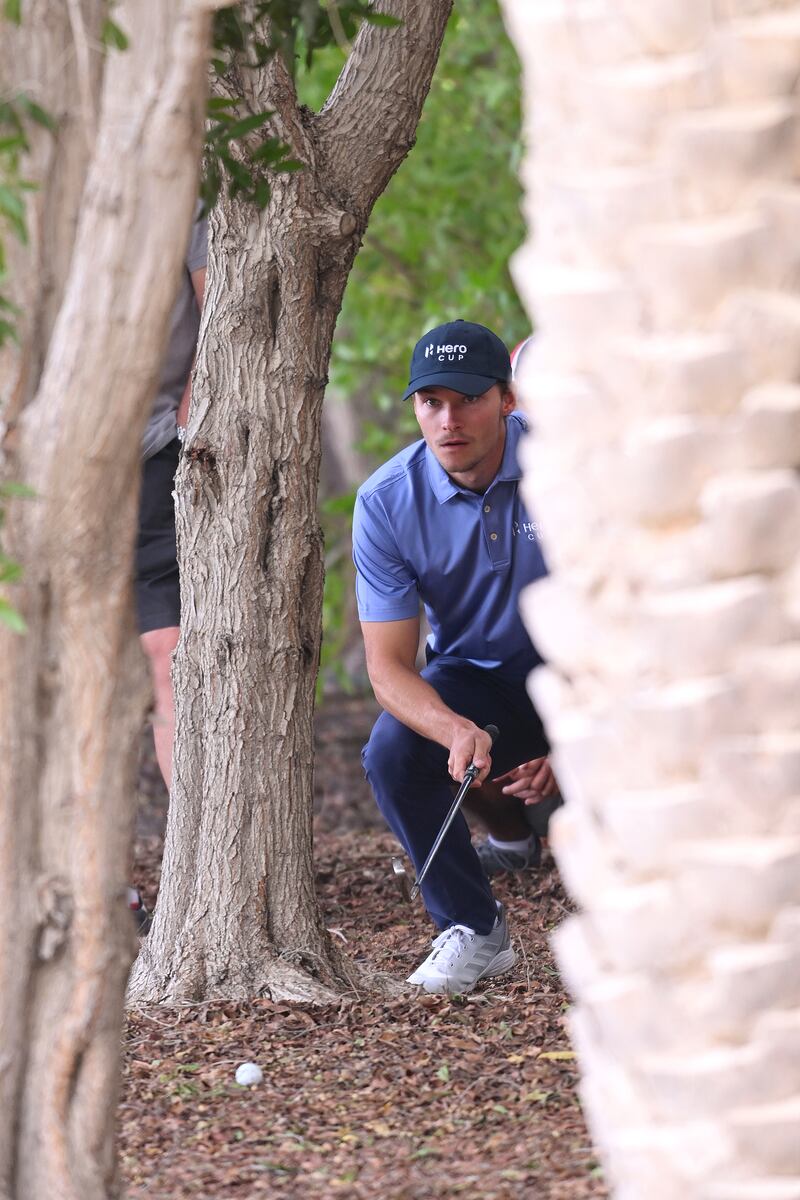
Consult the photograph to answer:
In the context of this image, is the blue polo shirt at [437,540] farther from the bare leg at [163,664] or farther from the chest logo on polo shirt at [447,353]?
the bare leg at [163,664]

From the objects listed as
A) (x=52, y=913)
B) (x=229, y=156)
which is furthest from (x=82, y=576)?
(x=229, y=156)

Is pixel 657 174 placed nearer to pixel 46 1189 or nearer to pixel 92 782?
pixel 92 782

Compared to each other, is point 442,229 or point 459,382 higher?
point 442,229

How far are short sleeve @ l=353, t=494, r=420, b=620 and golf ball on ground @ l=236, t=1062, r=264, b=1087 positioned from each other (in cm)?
151

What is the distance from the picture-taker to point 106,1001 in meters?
2.17

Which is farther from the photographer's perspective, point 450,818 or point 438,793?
point 438,793

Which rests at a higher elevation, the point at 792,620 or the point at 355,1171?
the point at 792,620

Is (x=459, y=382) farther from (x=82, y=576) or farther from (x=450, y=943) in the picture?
(x=82, y=576)

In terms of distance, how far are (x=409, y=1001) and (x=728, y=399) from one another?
86.9 inches

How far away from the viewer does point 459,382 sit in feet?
13.9

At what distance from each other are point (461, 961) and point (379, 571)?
3.73 ft

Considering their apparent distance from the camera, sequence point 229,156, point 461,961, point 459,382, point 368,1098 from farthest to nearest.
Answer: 1. point 459,382
2. point 461,961
3. point 368,1098
4. point 229,156

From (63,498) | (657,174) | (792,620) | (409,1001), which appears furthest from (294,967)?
(657,174)

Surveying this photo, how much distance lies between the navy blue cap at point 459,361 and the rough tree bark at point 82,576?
2.13m
